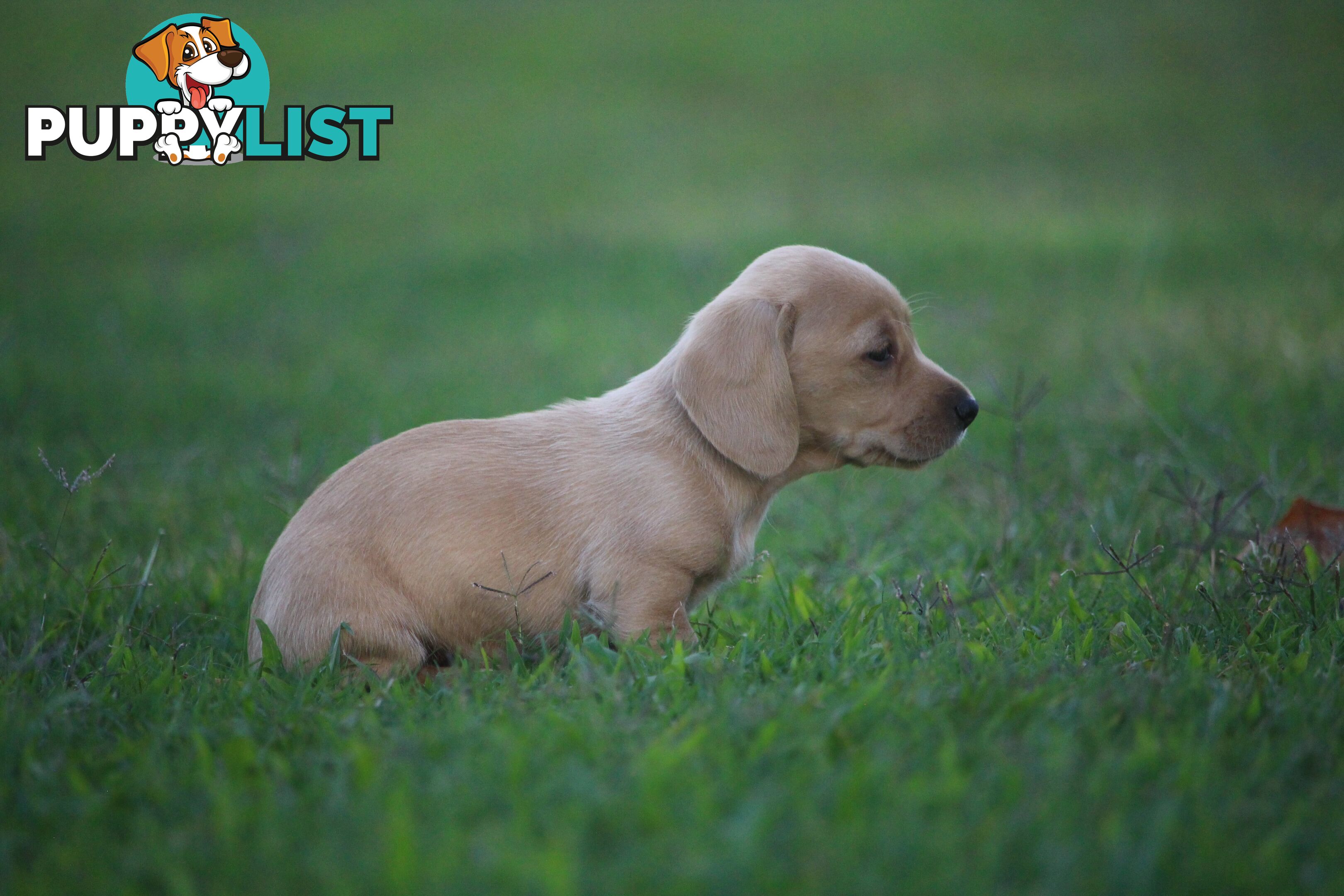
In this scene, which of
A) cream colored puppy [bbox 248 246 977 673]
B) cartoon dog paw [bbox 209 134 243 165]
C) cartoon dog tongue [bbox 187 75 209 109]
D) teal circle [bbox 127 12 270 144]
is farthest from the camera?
teal circle [bbox 127 12 270 144]

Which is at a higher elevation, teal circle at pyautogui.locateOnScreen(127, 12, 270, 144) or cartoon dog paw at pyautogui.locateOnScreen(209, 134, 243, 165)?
teal circle at pyautogui.locateOnScreen(127, 12, 270, 144)

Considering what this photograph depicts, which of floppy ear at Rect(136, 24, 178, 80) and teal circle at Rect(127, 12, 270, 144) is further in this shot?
teal circle at Rect(127, 12, 270, 144)

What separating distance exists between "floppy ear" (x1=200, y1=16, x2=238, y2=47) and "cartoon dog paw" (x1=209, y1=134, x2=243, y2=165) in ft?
2.30

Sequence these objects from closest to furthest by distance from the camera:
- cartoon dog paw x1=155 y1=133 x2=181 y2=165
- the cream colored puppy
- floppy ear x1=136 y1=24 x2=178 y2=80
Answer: the cream colored puppy → floppy ear x1=136 y1=24 x2=178 y2=80 → cartoon dog paw x1=155 y1=133 x2=181 y2=165

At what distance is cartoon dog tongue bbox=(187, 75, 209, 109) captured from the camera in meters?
7.95

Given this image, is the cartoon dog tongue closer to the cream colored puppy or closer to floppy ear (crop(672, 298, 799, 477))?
the cream colored puppy

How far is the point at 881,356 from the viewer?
3695mm

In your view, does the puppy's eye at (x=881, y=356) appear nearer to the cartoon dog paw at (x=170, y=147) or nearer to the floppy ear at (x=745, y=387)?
the floppy ear at (x=745, y=387)

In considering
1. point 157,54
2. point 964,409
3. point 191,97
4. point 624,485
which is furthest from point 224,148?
point 964,409

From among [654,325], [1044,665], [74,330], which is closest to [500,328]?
[654,325]

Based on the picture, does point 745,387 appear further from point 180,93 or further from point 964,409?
point 180,93

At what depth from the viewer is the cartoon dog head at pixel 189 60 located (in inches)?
314

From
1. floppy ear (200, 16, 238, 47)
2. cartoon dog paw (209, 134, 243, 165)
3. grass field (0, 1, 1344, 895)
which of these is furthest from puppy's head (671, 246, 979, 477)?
floppy ear (200, 16, 238, 47)

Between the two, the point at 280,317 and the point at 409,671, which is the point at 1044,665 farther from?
the point at 280,317
